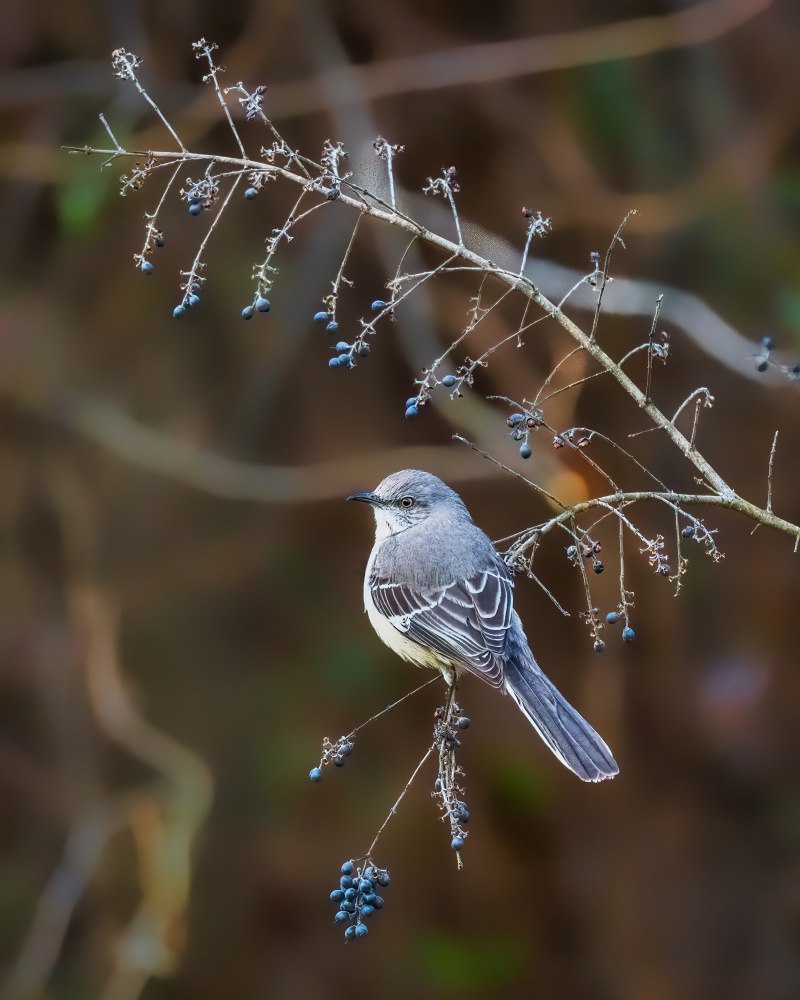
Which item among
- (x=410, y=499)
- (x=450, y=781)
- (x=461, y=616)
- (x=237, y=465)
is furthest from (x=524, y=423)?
(x=237, y=465)

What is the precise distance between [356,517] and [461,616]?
1.41 meters

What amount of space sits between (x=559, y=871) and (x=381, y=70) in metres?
3.32

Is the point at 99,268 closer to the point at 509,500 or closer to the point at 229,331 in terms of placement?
the point at 229,331

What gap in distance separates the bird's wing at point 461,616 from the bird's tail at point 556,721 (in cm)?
11

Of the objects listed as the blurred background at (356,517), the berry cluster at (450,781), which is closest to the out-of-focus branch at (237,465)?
the blurred background at (356,517)

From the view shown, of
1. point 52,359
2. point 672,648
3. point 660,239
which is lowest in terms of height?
point 672,648

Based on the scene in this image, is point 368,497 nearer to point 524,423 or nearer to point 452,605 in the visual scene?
point 452,605

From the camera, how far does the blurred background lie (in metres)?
3.77

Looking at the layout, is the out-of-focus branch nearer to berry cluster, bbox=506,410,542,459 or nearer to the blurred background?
the blurred background

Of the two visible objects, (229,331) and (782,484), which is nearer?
(782,484)

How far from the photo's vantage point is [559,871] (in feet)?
12.6

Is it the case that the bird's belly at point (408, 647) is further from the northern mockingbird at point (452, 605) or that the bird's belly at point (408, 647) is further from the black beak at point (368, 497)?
the black beak at point (368, 497)

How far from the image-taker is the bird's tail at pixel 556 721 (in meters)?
2.28

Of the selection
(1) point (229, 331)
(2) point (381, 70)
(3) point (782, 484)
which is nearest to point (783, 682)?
(3) point (782, 484)
